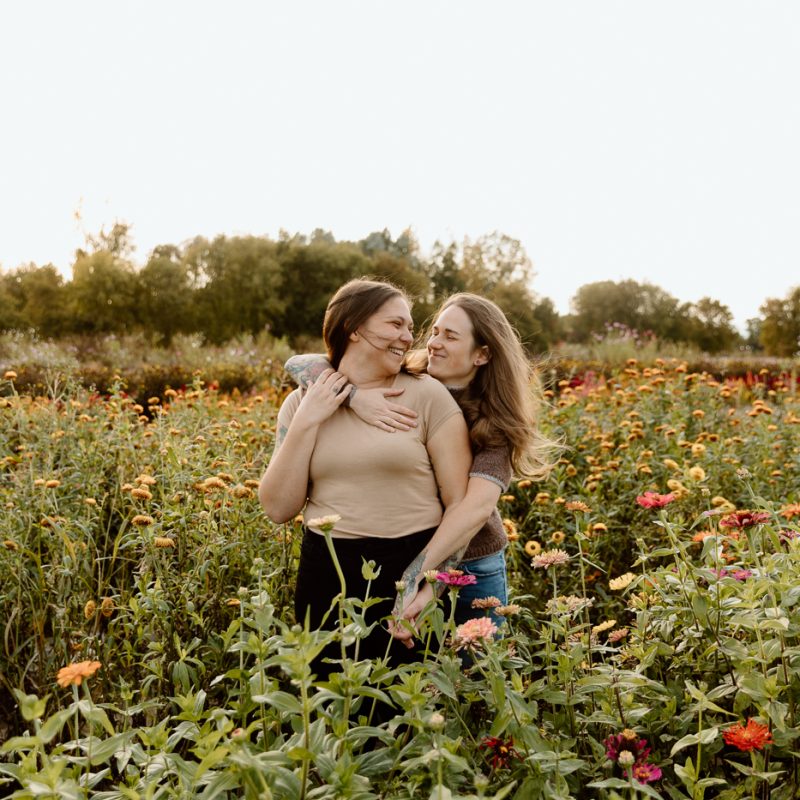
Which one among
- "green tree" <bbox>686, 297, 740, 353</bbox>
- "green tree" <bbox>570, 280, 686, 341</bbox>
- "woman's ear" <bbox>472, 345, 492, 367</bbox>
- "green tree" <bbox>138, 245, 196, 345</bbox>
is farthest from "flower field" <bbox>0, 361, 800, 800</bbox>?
"green tree" <bbox>570, 280, 686, 341</bbox>

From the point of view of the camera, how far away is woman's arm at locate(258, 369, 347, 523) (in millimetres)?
2357

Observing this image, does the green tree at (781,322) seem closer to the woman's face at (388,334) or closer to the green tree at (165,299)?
the green tree at (165,299)

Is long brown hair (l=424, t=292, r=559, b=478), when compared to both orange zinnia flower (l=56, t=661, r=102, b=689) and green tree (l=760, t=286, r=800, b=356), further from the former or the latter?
green tree (l=760, t=286, r=800, b=356)

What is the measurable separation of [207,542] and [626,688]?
1.65 meters

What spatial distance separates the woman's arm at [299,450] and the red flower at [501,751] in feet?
3.50

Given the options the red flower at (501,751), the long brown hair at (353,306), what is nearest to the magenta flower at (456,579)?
the red flower at (501,751)

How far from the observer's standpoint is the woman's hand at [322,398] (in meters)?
2.36

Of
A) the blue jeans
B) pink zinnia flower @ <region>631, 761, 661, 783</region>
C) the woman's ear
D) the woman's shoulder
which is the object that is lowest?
the blue jeans

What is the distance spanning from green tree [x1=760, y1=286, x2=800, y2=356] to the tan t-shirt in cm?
5332

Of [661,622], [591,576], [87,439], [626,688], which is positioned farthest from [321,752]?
[87,439]

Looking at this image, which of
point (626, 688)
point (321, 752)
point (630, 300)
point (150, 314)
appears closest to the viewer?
point (321, 752)

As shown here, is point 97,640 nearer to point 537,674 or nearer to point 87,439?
point 87,439

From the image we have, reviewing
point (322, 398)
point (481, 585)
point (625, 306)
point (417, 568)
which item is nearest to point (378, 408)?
point (322, 398)

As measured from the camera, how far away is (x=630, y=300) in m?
60.1
